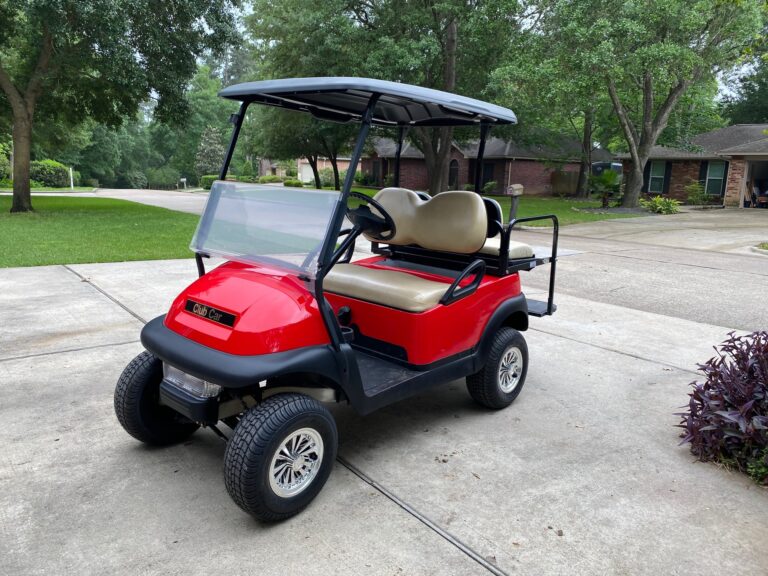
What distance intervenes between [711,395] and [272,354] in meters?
2.52

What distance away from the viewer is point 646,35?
662 inches

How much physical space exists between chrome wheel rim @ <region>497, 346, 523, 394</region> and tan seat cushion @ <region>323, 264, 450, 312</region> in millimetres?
696

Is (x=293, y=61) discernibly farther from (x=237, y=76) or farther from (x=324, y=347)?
(x=237, y=76)

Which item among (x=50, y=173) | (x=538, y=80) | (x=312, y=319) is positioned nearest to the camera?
(x=312, y=319)

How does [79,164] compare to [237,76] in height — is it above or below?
below

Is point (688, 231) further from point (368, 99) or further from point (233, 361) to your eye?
point (233, 361)

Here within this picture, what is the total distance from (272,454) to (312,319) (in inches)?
24.4

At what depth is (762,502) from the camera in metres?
2.87

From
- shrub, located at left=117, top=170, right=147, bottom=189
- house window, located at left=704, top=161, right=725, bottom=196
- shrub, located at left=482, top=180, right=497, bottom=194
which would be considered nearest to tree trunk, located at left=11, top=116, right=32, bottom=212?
shrub, located at left=482, top=180, right=497, bottom=194

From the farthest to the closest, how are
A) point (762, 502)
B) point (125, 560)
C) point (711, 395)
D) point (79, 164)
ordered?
point (79, 164) → point (711, 395) → point (762, 502) → point (125, 560)

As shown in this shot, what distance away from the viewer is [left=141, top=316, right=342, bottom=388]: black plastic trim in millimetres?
2482

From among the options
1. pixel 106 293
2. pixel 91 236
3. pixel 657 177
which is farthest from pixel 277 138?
pixel 106 293

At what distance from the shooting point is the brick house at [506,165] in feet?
104

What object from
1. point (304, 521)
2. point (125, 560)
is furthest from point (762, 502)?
point (125, 560)
